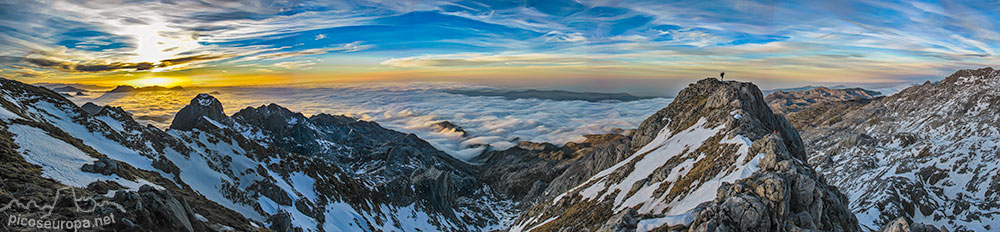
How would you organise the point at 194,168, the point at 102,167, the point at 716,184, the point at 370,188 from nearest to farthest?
the point at 102,167 → the point at 716,184 → the point at 194,168 → the point at 370,188

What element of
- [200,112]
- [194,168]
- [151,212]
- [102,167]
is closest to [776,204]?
[151,212]

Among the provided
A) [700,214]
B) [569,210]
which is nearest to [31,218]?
[700,214]

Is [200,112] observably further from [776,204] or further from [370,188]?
[776,204]

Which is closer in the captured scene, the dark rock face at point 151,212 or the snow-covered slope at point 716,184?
the dark rock face at point 151,212

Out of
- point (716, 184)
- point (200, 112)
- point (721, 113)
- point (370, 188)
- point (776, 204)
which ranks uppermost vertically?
point (721, 113)

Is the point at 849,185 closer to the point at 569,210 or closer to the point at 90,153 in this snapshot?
the point at 569,210

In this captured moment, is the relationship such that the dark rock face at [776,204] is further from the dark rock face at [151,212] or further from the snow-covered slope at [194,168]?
the snow-covered slope at [194,168]

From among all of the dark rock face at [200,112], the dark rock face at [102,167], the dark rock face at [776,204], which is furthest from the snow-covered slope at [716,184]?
the dark rock face at [200,112]

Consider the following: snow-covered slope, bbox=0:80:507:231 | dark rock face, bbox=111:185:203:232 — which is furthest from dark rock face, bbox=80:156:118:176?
dark rock face, bbox=111:185:203:232
